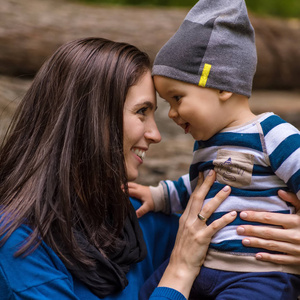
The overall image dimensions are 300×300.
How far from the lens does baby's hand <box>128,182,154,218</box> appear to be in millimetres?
2166

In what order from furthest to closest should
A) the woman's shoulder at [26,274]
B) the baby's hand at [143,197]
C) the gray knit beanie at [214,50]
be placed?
the baby's hand at [143,197] → the gray knit beanie at [214,50] → the woman's shoulder at [26,274]

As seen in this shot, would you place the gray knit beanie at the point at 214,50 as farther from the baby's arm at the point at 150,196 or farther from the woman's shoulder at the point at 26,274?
the woman's shoulder at the point at 26,274

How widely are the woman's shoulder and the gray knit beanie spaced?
2.94 ft

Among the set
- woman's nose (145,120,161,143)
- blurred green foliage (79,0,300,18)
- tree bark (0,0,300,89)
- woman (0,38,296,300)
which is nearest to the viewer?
woman (0,38,296,300)

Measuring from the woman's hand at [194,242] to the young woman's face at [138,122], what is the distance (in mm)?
312

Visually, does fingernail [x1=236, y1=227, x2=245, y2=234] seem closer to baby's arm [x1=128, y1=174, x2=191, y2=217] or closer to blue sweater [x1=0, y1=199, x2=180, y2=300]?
blue sweater [x1=0, y1=199, x2=180, y2=300]

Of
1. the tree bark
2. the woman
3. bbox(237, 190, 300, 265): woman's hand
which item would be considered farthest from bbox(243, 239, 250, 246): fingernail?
the tree bark

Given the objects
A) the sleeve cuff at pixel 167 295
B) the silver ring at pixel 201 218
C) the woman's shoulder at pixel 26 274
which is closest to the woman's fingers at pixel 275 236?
the silver ring at pixel 201 218

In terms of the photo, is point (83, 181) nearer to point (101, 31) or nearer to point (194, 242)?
point (194, 242)

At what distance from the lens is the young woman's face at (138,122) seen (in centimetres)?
186

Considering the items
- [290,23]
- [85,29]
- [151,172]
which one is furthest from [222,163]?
[290,23]

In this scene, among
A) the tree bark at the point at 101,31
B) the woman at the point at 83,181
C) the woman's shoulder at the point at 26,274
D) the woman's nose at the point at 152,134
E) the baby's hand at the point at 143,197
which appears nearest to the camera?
the woman's shoulder at the point at 26,274

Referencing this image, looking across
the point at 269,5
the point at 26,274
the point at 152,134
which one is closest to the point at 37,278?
the point at 26,274

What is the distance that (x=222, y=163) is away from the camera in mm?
1835
